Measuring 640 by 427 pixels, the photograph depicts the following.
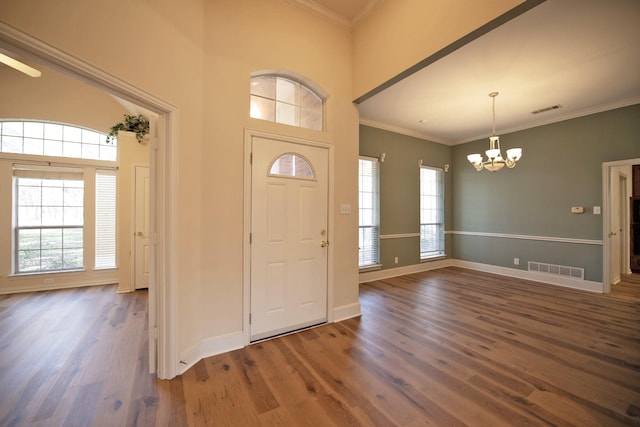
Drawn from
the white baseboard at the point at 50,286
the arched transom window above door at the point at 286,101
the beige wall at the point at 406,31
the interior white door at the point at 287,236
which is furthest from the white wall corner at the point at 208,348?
the white baseboard at the point at 50,286

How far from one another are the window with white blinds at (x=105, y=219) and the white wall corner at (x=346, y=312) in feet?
14.2

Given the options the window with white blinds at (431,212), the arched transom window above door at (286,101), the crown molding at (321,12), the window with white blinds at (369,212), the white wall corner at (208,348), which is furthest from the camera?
the window with white blinds at (431,212)

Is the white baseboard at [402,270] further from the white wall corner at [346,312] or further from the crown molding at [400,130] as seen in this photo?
the crown molding at [400,130]

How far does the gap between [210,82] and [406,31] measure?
2.01 meters

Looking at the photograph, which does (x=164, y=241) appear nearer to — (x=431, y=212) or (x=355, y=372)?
(x=355, y=372)

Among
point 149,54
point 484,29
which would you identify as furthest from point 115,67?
point 484,29

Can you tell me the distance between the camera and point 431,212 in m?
6.11

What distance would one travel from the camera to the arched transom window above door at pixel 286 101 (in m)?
2.75

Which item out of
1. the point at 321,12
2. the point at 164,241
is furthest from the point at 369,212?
the point at 164,241

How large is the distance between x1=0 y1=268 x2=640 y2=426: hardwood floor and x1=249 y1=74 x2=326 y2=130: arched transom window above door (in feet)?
8.01

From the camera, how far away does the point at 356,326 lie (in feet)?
9.86

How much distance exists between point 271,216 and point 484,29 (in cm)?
244

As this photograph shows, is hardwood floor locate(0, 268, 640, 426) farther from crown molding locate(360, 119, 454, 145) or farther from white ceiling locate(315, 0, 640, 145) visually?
crown molding locate(360, 119, 454, 145)

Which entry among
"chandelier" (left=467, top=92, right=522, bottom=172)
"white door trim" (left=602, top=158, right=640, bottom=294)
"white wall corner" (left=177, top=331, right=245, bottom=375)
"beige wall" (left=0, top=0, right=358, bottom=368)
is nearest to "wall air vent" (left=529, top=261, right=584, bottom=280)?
"white door trim" (left=602, top=158, right=640, bottom=294)
